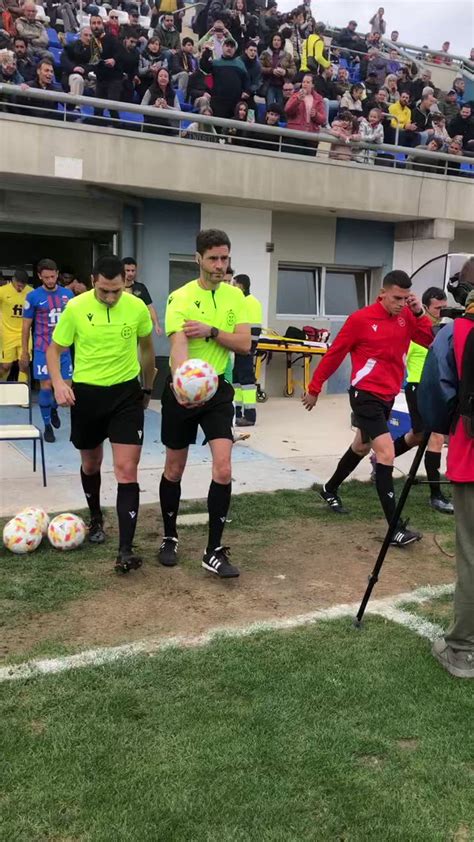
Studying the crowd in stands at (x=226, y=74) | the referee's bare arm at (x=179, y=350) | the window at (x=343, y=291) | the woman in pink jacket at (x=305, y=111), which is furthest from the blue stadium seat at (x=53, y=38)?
the referee's bare arm at (x=179, y=350)

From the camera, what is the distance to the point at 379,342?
5617mm

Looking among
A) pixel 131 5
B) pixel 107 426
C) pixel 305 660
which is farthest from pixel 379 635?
pixel 131 5

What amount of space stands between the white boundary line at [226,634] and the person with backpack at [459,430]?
444mm

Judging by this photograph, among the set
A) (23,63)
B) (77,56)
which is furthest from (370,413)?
(77,56)

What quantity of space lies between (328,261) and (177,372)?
9.71 m

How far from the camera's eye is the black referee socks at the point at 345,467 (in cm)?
620

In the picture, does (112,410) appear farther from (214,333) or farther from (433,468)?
(433,468)

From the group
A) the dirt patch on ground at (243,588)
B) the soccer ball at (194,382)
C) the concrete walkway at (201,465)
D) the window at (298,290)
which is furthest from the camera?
the window at (298,290)

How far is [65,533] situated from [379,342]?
2752 millimetres

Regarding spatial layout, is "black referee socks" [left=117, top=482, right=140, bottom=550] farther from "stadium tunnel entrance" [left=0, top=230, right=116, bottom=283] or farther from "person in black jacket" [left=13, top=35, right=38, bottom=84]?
"stadium tunnel entrance" [left=0, top=230, right=116, bottom=283]

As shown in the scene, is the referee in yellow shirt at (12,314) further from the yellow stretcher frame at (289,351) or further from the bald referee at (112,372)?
the bald referee at (112,372)

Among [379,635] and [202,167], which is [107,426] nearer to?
[379,635]

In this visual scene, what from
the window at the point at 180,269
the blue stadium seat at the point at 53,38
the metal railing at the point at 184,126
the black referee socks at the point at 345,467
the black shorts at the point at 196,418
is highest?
the blue stadium seat at the point at 53,38

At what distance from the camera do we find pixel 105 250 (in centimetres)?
1203
